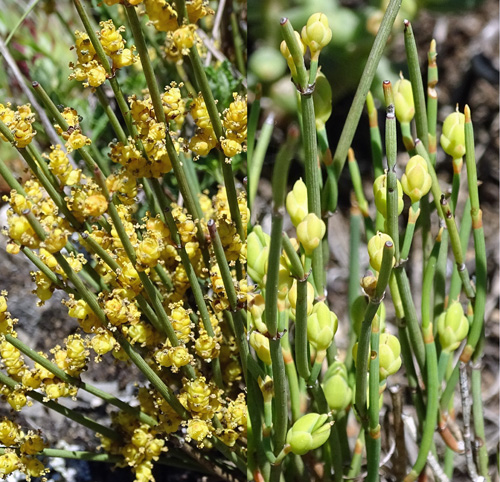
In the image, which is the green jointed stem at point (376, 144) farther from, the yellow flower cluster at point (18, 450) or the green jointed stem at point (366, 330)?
the yellow flower cluster at point (18, 450)

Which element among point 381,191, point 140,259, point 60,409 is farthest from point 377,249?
point 60,409

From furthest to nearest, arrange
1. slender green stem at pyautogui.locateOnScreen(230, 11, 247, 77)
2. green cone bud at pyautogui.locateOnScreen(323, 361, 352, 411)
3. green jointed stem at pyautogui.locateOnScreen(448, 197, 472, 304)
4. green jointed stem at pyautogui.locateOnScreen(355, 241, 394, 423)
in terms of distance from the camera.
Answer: slender green stem at pyautogui.locateOnScreen(230, 11, 247, 77) < green jointed stem at pyautogui.locateOnScreen(448, 197, 472, 304) < green cone bud at pyautogui.locateOnScreen(323, 361, 352, 411) < green jointed stem at pyautogui.locateOnScreen(355, 241, 394, 423)

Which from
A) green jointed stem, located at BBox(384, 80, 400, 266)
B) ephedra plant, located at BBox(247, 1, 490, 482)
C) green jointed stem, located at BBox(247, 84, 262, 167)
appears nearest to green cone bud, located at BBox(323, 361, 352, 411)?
ephedra plant, located at BBox(247, 1, 490, 482)

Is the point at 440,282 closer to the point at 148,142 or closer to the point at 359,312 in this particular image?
the point at 359,312

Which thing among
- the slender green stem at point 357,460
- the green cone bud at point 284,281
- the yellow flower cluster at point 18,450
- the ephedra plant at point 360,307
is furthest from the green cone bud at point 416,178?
the yellow flower cluster at point 18,450

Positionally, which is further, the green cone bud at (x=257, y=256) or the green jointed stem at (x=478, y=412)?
the green jointed stem at (x=478, y=412)

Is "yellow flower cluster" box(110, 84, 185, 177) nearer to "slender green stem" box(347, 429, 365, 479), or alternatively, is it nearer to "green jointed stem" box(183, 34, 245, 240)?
"green jointed stem" box(183, 34, 245, 240)
